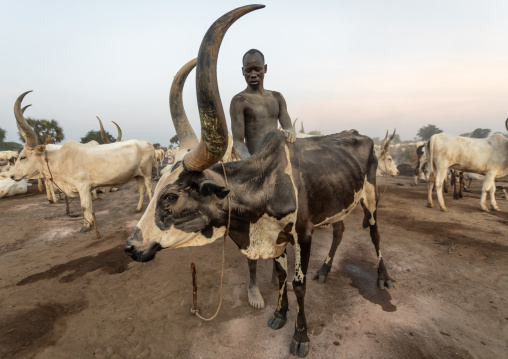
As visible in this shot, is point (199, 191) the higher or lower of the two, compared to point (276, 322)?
higher

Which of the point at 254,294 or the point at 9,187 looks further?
the point at 9,187

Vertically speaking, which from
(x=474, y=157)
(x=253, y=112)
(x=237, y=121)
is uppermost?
(x=253, y=112)

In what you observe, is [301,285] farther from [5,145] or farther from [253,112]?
[5,145]

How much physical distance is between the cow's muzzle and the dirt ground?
136cm

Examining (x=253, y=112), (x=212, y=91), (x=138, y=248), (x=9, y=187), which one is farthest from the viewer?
(x=9, y=187)

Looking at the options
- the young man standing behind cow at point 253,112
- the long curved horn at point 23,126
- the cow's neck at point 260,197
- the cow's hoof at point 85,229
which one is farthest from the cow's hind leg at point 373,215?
the long curved horn at point 23,126

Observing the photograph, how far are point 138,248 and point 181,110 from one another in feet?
5.38

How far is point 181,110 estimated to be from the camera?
9.00ft

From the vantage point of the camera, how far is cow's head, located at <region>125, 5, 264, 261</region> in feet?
5.00

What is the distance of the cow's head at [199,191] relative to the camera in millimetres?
1523

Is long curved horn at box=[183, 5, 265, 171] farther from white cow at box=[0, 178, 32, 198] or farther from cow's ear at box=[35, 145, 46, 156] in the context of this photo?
white cow at box=[0, 178, 32, 198]

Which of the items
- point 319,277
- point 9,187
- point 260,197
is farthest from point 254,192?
point 9,187

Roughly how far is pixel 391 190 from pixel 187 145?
11381 millimetres

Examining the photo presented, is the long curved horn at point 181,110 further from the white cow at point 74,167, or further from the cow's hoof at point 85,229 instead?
the cow's hoof at point 85,229
